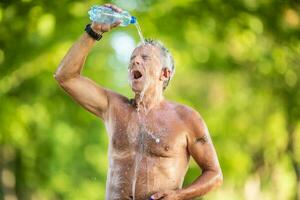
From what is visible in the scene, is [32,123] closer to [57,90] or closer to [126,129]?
[57,90]

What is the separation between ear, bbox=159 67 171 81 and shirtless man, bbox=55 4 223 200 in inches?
1.0

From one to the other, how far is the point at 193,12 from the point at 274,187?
854 centimetres

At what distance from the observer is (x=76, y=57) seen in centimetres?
665

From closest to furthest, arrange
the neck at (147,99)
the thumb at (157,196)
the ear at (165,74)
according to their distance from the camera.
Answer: the thumb at (157,196), the neck at (147,99), the ear at (165,74)

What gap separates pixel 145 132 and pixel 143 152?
0.14m

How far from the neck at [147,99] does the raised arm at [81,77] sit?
21 cm

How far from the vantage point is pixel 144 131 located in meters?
6.81

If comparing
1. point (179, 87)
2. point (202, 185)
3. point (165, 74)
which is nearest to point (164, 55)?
point (165, 74)

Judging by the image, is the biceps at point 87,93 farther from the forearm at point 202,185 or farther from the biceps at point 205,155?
the forearm at point 202,185

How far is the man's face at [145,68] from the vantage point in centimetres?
682

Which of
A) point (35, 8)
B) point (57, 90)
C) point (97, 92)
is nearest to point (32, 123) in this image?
point (57, 90)

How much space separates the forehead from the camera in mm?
6930

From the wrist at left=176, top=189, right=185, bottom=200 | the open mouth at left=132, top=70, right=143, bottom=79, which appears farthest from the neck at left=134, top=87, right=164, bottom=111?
the wrist at left=176, top=189, right=185, bottom=200

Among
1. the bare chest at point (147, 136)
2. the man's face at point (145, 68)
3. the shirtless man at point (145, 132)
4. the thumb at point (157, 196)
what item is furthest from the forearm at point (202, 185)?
the man's face at point (145, 68)
